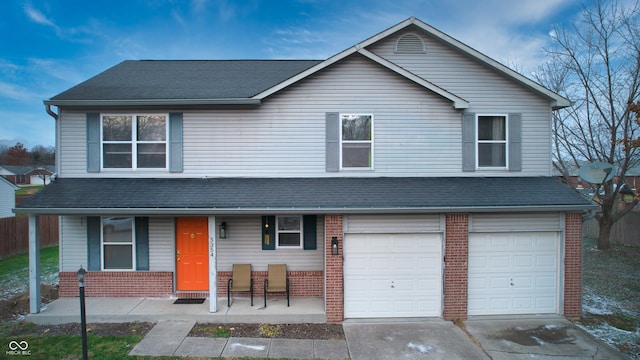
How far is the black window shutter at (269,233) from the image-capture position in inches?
359

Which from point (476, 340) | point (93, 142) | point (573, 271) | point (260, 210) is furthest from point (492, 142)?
point (93, 142)

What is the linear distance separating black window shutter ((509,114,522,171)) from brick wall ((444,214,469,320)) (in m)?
2.56

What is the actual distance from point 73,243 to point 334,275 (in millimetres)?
7203

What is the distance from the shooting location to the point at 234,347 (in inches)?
265

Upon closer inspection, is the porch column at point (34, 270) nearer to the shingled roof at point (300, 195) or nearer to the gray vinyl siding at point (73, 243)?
the shingled roof at point (300, 195)

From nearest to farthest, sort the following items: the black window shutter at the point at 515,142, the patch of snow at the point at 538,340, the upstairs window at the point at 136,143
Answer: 1. the patch of snow at the point at 538,340
2. the upstairs window at the point at 136,143
3. the black window shutter at the point at 515,142

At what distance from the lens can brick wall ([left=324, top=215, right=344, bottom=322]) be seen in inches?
314

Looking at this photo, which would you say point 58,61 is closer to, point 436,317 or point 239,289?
point 239,289

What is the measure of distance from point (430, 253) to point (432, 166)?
2.42 m

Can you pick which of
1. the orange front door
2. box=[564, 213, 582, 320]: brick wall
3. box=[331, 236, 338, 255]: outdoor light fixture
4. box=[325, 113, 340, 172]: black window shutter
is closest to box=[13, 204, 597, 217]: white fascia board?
box=[331, 236, 338, 255]: outdoor light fixture

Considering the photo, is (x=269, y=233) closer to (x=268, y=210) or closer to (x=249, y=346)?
(x=268, y=210)

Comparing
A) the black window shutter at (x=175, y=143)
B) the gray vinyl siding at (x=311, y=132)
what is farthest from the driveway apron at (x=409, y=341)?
the black window shutter at (x=175, y=143)

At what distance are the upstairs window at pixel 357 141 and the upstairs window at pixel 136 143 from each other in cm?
494

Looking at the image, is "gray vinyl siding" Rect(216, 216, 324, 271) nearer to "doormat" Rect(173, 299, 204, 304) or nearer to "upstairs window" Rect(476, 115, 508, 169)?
"doormat" Rect(173, 299, 204, 304)
